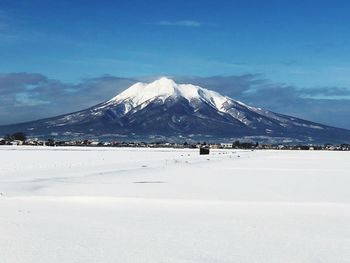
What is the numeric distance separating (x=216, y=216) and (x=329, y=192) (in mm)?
6982

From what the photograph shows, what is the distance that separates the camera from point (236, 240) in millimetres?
9000

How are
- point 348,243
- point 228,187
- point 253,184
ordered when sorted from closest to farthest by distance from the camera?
1. point 348,243
2. point 228,187
3. point 253,184

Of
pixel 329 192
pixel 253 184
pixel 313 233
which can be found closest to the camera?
pixel 313 233

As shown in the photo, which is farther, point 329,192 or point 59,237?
point 329,192

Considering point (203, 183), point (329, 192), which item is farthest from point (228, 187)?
point (329, 192)

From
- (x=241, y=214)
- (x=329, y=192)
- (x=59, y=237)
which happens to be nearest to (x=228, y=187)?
(x=329, y=192)

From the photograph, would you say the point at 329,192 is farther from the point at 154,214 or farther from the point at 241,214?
the point at 154,214

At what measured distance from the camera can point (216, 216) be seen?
11.8m

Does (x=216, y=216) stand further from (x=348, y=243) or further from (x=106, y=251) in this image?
(x=106, y=251)

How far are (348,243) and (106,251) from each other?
11.5 ft

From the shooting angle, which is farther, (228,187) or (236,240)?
(228,187)

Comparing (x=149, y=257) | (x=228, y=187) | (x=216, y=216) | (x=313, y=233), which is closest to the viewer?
(x=149, y=257)

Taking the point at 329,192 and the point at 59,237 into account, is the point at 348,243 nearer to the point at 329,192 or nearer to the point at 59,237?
the point at 59,237

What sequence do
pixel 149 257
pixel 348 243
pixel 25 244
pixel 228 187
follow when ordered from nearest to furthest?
pixel 149 257 < pixel 25 244 < pixel 348 243 < pixel 228 187
